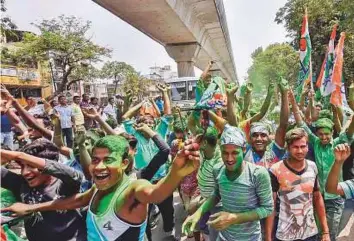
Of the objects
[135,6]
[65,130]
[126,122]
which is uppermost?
[135,6]

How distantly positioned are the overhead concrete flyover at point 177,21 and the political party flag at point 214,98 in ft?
18.9

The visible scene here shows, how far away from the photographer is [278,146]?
369 centimetres

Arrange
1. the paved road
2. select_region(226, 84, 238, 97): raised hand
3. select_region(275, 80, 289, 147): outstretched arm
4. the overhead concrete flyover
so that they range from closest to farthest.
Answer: select_region(275, 80, 289, 147): outstretched arm
select_region(226, 84, 238, 97): raised hand
the paved road
the overhead concrete flyover

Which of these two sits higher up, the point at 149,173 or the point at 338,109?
the point at 338,109

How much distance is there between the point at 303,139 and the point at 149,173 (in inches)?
43.7

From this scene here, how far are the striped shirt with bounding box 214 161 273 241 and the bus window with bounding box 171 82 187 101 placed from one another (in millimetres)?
13775

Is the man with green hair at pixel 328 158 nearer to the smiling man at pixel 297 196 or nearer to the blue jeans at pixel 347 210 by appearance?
the smiling man at pixel 297 196

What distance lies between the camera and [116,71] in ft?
172

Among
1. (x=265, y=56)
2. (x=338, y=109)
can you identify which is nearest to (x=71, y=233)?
(x=338, y=109)

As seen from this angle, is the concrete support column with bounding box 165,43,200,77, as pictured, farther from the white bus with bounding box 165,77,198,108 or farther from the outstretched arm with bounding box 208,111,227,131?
the outstretched arm with bounding box 208,111,227,131

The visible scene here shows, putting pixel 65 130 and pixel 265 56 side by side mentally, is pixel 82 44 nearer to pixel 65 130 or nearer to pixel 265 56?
pixel 65 130

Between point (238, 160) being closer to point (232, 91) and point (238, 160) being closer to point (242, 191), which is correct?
point (242, 191)

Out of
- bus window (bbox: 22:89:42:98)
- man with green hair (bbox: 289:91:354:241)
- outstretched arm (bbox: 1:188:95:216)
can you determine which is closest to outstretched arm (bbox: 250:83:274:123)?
man with green hair (bbox: 289:91:354:241)

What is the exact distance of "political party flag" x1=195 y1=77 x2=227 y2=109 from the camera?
428 cm
